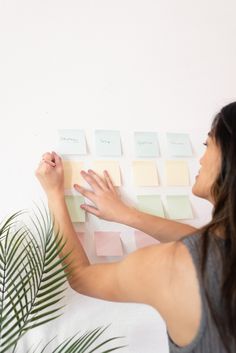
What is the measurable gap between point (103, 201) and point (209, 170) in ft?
Result: 1.10

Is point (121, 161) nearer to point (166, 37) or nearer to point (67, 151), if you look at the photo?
point (67, 151)

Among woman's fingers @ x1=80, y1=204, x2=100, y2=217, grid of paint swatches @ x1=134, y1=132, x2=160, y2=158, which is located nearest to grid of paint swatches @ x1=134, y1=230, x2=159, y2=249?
woman's fingers @ x1=80, y1=204, x2=100, y2=217

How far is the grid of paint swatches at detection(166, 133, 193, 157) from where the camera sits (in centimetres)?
124

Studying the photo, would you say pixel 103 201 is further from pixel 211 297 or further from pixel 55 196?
pixel 211 297

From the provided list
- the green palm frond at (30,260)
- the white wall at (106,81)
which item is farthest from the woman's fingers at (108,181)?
the green palm frond at (30,260)

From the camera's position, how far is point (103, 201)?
1.06m

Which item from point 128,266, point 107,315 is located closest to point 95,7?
point 128,266

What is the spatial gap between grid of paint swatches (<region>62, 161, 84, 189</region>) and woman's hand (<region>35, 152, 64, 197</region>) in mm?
37

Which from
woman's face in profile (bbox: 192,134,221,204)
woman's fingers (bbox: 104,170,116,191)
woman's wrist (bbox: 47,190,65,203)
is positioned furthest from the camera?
woman's fingers (bbox: 104,170,116,191)

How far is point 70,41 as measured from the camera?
3.74 feet

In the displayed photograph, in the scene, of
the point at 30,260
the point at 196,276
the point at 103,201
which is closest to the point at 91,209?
the point at 103,201

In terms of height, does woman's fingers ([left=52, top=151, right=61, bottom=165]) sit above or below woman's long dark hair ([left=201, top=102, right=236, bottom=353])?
above

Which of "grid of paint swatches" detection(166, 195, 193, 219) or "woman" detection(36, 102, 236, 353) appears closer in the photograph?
"woman" detection(36, 102, 236, 353)

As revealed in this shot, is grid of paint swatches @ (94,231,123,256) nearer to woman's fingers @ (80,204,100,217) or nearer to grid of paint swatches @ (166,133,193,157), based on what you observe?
woman's fingers @ (80,204,100,217)
